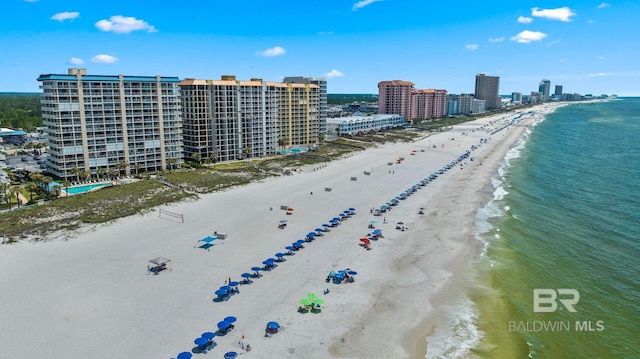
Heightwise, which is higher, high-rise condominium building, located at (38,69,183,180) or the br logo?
high-rise condominium building, located at (38,69,183,180)

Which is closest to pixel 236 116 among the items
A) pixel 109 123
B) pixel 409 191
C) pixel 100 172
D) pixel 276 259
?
pixel 109 123

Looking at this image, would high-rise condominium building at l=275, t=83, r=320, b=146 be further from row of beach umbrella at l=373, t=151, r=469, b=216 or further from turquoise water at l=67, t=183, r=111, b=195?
turquoise water at l=67, t=183, r=111, b=195

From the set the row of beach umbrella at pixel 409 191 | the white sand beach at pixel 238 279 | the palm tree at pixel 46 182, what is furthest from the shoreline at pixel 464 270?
the palm tree at pixel 46 182

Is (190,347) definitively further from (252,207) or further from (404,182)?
(404,182)

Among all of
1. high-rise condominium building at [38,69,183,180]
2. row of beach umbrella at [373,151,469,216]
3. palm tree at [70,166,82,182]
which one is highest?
high-rise condominium building at [38,69,183,180]

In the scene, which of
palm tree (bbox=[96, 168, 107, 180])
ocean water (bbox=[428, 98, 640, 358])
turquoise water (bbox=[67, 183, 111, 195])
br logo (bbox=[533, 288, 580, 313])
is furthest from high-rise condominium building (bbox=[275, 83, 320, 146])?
br logo (bbox=[533, 288, 580, 313])

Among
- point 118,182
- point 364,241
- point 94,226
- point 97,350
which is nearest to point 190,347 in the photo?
point 97,350

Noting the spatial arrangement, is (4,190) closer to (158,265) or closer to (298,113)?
(158,265)
